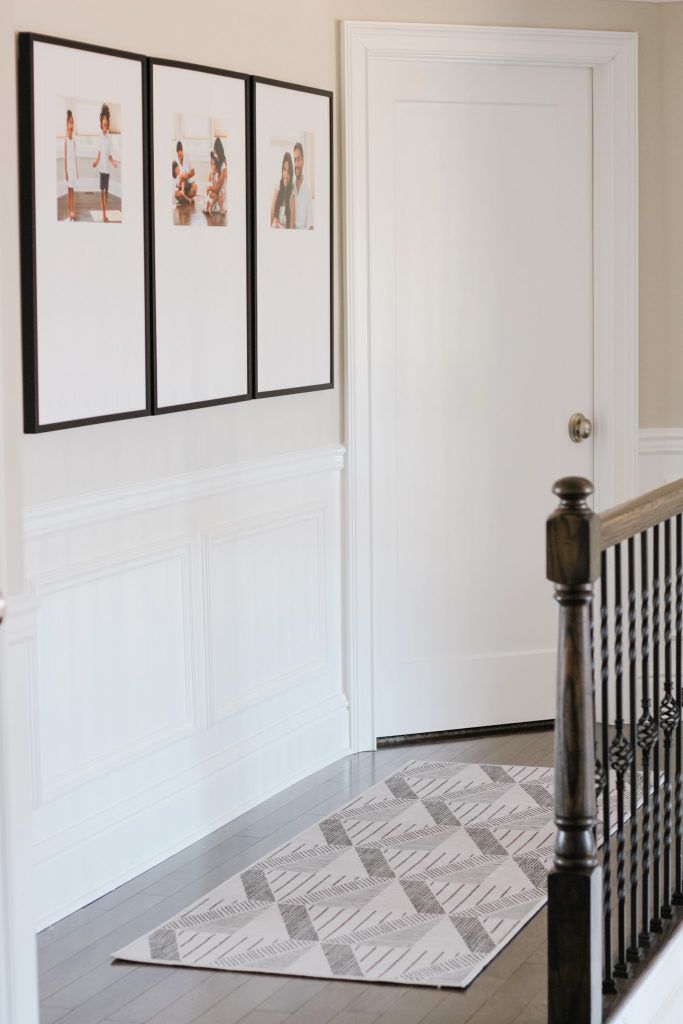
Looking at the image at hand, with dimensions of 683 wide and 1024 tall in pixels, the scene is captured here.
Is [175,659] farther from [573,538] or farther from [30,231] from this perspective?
[573,538]

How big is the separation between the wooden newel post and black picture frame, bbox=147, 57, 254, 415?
1559 millimetres

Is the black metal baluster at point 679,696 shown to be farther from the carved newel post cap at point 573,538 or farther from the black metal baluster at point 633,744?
the carved newel post cap at point 573,538

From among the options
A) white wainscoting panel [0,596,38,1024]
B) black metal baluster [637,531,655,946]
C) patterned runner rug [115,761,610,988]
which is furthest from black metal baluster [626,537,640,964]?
white wainscoting panel [0,596,38,1024]

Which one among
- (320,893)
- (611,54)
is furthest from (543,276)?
(320,893)

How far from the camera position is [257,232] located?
171 inches

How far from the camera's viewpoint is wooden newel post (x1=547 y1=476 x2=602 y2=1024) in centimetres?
263

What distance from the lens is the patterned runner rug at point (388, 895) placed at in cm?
329

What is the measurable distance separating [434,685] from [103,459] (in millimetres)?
1833

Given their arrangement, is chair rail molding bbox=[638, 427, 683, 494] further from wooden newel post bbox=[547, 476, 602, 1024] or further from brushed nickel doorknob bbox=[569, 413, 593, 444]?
wooden newel post bbox=[547, 476, 602, 1024]

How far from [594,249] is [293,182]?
1.23 meters

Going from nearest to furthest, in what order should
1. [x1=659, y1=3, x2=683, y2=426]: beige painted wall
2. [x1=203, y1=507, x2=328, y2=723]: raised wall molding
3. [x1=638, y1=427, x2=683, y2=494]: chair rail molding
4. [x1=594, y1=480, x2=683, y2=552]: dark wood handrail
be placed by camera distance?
[x1=594, y1=480, x2=683, y2=552]: dark wood handrail
[x1=203, y1=507, x2=328, y2=723]: raised wall molding
[x1=659, y1=3, x2=683, y2=426]: beige painted wall
[x1=638, y1=427, x2=683, y2=494]: chair rail molding

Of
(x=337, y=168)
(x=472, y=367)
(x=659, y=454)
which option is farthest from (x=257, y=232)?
(x=659, y=454)

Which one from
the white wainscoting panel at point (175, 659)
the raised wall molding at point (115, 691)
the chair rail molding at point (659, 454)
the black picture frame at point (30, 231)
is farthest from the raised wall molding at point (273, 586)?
the chair rail molding at point (659, 454)

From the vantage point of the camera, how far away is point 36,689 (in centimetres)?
347
